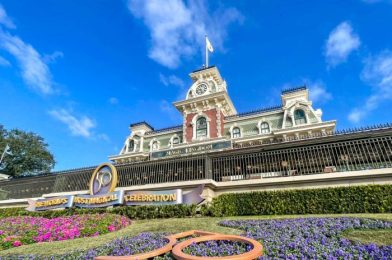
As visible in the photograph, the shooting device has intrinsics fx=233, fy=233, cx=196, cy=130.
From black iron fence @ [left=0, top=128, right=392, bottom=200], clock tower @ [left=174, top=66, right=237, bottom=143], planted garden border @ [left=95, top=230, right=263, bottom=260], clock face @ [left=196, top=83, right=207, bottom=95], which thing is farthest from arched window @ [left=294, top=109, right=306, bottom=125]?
planted garden border @ [left=95, top=230, right=263, bottom=260]

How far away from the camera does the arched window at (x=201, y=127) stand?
29.8 m

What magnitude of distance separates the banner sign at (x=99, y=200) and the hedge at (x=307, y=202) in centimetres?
564

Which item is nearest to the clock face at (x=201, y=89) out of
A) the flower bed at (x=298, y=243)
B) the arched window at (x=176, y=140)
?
the arched window at (x=176, y=140)

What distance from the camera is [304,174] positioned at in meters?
12.0

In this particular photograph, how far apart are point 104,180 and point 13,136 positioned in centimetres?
3397

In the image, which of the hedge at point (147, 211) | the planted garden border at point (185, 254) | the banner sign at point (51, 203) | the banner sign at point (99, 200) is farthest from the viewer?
the banner sign at point (51, 203)

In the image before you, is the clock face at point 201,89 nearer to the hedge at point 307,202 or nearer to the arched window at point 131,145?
the arched window at point 131,145

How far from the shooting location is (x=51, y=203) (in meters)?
16.5

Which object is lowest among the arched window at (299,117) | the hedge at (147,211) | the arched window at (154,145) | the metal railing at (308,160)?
the hedge at (147,211)

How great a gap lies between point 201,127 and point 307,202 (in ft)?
66.0

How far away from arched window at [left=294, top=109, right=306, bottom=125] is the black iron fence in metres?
14.0

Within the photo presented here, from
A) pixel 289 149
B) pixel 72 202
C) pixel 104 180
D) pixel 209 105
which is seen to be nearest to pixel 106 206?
pixel 104 180

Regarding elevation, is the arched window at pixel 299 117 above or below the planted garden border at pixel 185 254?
A: above

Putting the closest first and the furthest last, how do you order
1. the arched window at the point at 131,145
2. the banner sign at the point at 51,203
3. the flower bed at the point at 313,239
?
the flower bed at the point at 313,239 < the banner sign at the point at 51,203 < the arched window at the point at 131,145
